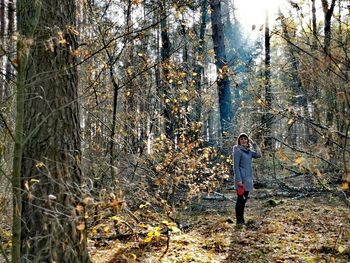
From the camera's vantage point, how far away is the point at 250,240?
667 cm

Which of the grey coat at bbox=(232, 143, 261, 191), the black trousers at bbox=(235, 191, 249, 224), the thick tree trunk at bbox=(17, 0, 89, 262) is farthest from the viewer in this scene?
the grey coat at bbox=(232, 143, 261, 191)

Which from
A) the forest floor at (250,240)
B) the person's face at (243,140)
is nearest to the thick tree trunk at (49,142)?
the forest floor at (250,240)

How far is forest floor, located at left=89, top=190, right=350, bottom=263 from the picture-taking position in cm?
568

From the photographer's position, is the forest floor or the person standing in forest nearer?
the forest floor

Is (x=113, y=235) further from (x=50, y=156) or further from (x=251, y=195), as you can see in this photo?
(x=251, y=195)

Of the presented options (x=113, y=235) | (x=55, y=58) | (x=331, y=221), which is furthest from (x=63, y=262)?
(x=331, y=221)

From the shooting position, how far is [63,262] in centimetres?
415

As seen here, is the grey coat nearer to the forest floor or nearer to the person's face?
the person's face

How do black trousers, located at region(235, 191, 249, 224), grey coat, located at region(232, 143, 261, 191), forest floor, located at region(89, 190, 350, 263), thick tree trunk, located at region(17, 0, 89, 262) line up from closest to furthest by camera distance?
thick tree trunk, located at region(17, 0, 89, 262)
forest floor, located at region(89, 190, 350, 263)
black trousers, located at region(235, 191, 249, 224)
grey coat, located at region(232, 143, 261, 191)

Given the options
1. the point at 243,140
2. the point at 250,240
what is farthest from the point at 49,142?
the point at 243,140

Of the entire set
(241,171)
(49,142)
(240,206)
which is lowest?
(240,206)

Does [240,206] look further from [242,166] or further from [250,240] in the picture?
[250,240]

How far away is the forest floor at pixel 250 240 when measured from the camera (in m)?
5.68

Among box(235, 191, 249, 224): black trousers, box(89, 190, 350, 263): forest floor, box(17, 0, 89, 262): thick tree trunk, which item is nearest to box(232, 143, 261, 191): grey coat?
box(235, 191, 249, 224): black trousers
